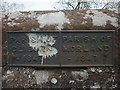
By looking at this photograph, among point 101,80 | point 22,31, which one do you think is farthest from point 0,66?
point 101,80

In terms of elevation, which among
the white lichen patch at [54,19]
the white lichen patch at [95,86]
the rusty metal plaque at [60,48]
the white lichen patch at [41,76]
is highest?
the white lichen patch at [54,19]

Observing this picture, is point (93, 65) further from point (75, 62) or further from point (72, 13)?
point (72, 13)

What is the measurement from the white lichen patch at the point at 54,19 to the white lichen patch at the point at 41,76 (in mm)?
633

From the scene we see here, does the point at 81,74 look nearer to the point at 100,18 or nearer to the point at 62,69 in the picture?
the point at 62,69

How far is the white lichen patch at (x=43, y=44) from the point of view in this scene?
1564 millimetres

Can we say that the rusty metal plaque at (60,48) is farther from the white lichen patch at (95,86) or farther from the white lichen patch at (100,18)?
the white lichen patch at (95,86)

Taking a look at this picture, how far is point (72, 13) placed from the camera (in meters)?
1.70

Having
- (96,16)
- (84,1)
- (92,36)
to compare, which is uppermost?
(84,1)

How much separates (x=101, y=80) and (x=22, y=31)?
1.23 meters

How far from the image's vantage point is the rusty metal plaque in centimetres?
154

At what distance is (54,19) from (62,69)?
708 mm

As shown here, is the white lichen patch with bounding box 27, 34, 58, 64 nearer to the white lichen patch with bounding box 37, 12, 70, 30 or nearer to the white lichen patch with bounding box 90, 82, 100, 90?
the white lichen patch with bounding box 37, 12, 70, 30

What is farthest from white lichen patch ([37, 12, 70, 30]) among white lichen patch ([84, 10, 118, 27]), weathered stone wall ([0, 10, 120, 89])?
white lichen patch ([84, 10, 118, 27])

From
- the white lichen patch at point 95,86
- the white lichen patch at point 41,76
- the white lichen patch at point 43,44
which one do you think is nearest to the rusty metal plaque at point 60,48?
the white lichen patch at point 43,44
